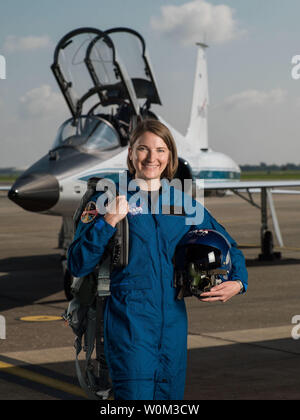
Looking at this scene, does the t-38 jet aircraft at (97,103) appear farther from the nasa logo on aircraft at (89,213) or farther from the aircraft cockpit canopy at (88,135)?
the nasa logo on aircraft at (89,213)

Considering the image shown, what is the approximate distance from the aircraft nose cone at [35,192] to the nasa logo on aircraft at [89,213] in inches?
289

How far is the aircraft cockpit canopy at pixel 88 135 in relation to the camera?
1290 cm

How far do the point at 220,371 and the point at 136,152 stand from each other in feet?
11.5

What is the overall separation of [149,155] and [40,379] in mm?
3411

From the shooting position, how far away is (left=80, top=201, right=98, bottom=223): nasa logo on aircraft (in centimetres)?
357

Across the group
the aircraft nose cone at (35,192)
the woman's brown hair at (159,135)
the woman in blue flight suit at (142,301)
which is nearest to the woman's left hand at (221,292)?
the woman in blue flight suit at (142,301)

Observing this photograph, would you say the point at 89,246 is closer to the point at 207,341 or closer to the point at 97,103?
the point at 207,341

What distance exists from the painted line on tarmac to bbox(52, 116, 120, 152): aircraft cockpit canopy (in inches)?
245

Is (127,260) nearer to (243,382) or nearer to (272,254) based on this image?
(243,382)

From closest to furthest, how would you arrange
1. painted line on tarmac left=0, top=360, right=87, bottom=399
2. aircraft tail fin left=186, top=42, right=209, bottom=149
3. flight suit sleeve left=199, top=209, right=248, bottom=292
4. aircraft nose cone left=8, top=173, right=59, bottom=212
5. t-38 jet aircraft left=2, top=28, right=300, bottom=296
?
1. flight suit sleeve left=199, top=209, right=248, bottom=292
2. painted line on tarmac left=0, top=360, right=87, bottom=399
3. aircraft nose cone left=8, top=173, right=59, bottom=212
4. t-38 jet aircraft left=2, top=28, right=300, bottom=296
5. aircraft tail fin left=186, top=42, right=209, bottom=149

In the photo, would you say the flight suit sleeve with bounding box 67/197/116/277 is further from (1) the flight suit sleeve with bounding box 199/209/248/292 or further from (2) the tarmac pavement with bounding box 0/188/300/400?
(2) the tarmac pavement with bounding box 0/188/300/400

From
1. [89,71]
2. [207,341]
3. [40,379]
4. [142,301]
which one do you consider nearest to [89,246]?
[142,301]

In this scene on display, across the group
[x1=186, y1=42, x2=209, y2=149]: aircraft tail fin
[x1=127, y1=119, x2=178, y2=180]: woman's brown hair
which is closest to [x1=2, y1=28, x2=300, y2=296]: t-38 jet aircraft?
[x1=127, y1=119, x2=178, y2=180]: woman's brown hair

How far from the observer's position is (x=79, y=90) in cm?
1373
